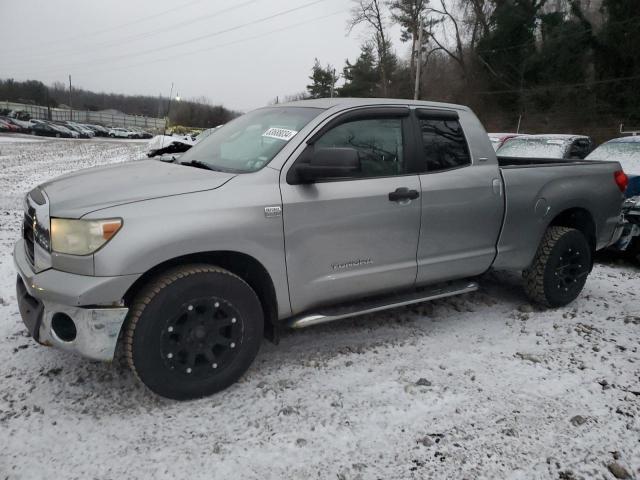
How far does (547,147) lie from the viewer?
30.6 ft

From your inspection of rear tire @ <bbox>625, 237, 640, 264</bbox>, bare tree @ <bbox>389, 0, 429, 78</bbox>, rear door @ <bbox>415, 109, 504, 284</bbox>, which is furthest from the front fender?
bare tree @ <bbox>389, 0, 429, 78</bbox>

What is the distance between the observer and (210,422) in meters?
2.64

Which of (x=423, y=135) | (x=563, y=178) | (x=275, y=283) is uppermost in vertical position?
(x=423, y=135)

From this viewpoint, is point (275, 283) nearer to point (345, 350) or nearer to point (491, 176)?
point (345, 350)

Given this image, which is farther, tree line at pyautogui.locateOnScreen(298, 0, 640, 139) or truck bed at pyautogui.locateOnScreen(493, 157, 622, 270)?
tree line at pyautogui.locateOnScreen(298, 0, 640, 139)

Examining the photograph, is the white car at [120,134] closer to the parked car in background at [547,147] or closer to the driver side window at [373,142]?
the parked car in background at [547,147]

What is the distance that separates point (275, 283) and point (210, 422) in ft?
2.82

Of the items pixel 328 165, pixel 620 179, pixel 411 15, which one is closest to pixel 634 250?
pixel 620 179

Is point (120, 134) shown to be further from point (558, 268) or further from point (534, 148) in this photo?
point (558, 268)

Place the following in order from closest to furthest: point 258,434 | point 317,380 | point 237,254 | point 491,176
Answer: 1. point 258,434
2. point 237,254
3. point 317,380
4. point 491,176

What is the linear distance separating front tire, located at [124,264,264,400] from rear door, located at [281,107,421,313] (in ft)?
1.22

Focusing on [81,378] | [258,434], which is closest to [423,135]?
[258,434]

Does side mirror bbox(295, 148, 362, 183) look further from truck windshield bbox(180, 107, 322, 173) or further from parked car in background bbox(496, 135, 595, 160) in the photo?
parked car in background bbox(496, 135, 595, 160)

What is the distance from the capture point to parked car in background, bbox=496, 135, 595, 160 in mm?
9109
